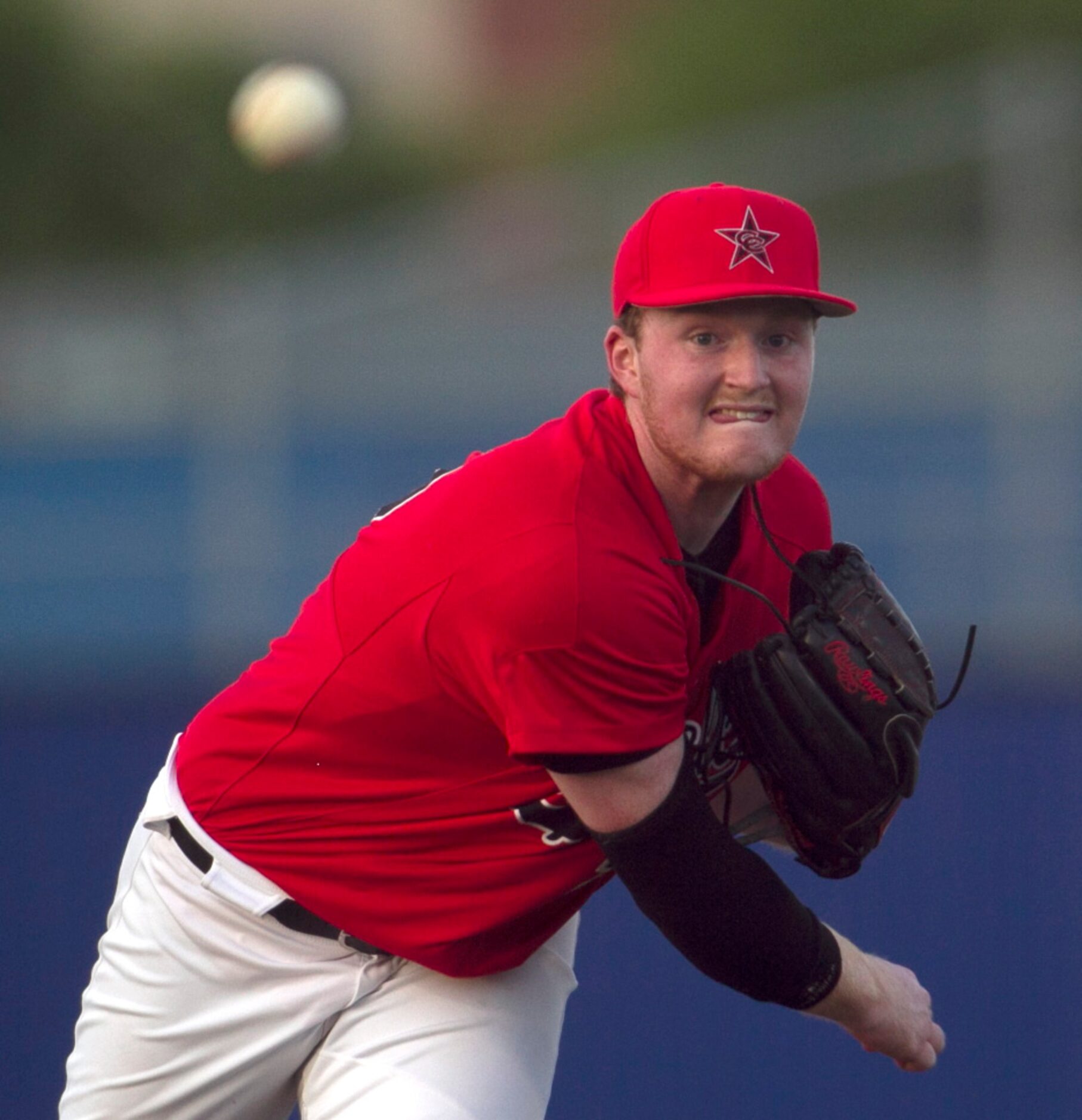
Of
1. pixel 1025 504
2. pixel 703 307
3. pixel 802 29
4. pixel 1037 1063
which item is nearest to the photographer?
pixel 703 307

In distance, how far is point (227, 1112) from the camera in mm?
2832

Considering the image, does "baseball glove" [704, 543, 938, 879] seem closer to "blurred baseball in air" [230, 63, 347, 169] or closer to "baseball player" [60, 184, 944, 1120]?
"baseball player" [60, 184, 944, 1120]

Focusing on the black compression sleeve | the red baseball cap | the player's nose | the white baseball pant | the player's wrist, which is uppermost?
the red baseball cap

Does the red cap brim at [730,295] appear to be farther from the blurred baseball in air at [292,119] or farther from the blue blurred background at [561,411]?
the blurred baseball in air at [292,119]

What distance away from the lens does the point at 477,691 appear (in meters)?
2.42

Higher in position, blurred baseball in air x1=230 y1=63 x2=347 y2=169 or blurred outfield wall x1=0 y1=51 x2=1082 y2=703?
blurred baseball in air x1=230 y1=63 x2=347 y2=169

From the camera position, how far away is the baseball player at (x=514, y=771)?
236 centimetres

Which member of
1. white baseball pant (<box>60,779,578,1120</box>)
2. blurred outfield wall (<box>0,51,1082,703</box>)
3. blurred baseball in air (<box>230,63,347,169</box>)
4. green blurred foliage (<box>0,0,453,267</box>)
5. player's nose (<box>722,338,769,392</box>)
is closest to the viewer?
player's nose (<box>722,338,769,392</box>)

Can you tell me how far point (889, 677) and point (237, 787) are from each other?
1.04m

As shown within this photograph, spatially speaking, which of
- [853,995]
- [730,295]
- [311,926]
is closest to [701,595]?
[730,295]

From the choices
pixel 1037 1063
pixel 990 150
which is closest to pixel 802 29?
pixel 990 150

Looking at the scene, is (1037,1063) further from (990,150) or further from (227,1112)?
(990,150)

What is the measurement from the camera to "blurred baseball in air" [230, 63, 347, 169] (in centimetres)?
768

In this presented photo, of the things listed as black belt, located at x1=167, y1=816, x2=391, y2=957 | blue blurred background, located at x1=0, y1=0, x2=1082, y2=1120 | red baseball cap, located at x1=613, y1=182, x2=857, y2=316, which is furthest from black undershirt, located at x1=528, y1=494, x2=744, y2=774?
blue blurred background, located at x1=0, y1=0, x2=1082, y2=1120
